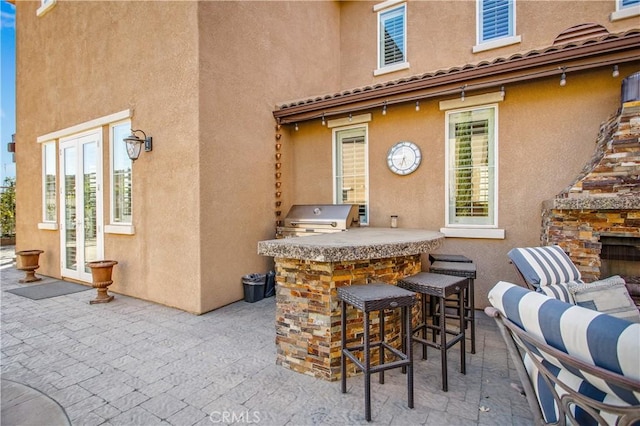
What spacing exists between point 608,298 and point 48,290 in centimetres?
844

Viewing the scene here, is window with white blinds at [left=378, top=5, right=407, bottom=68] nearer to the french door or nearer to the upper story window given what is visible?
the upper story window

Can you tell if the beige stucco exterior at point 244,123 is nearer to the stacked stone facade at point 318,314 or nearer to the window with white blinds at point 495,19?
the window with white blinds at point 495,19

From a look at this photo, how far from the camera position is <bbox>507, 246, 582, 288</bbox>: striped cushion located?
2881 mm

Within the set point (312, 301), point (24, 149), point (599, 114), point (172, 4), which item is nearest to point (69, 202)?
point (24, 149)

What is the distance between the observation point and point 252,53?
18.2ft

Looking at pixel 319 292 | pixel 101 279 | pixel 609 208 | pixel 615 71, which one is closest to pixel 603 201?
pixel 609 208

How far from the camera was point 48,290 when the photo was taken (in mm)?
5910

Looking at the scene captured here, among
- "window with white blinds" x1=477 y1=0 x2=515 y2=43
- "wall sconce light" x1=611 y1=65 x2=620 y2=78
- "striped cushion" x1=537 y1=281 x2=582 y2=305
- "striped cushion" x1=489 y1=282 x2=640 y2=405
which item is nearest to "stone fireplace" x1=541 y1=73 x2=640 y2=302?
"wall sconce light" x1=611 y1=65 x2=620 y2=78

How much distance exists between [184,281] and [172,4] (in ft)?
14.3

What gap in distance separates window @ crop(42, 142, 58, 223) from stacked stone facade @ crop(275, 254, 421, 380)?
7012 millimetres

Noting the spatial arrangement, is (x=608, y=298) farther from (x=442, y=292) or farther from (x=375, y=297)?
(x=375, y=297)

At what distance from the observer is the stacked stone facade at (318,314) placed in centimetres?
287

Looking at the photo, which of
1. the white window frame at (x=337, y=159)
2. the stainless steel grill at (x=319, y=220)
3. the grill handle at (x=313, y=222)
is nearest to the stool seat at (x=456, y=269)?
the stainless steel grill at (x=319, y=220)

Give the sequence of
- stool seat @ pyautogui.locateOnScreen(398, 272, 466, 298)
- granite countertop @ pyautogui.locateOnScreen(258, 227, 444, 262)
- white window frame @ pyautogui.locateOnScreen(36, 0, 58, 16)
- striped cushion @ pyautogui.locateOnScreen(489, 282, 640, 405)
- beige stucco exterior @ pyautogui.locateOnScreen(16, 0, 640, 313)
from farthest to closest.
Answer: white window frame @ pyautogui.locateOnScreen(36, 0, 58, 16), beige stucco exterior @ pyautogui.locateOnScreen(16, 0, 640, 313), stool seat @ pyautogui.locateOnScreen(398, 272, 466, 298), granite countertop @ pyautogui.locateOnScreen(258, 227, 444, 262), striped cushion @ pyautogui.locateOnScreen(489, 282, 640, 405)
